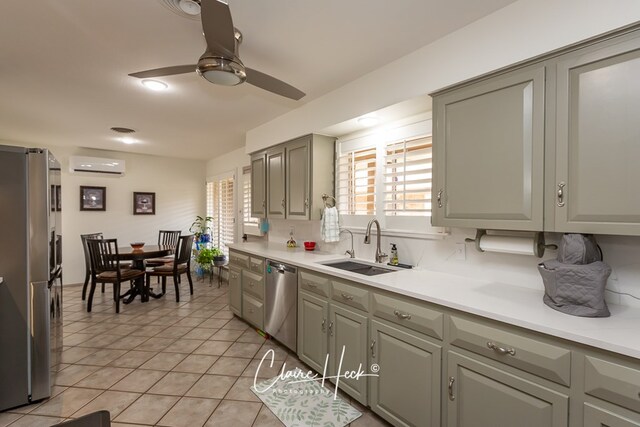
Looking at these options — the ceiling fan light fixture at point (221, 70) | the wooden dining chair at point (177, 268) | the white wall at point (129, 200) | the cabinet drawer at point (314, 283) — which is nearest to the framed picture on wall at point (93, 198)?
the white wall at point (129, 200)

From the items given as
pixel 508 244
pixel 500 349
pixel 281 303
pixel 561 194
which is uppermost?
pixel 561 194

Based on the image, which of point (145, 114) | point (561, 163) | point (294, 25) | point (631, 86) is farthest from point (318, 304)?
point (145, 114)

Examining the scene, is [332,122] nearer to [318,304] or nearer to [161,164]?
[318,304]

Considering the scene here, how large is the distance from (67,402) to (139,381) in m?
0.44

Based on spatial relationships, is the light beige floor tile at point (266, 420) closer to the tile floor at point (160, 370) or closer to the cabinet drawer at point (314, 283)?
the tile floor at point (160, 370)

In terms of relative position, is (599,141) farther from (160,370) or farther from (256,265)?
(160,370)

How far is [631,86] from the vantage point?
122 centimetres

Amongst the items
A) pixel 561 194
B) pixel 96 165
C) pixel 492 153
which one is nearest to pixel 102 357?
pixel 492 153

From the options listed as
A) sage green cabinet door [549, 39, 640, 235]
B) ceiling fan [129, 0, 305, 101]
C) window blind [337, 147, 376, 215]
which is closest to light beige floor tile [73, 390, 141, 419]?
ceiling fan [129, 0, 305, 101]

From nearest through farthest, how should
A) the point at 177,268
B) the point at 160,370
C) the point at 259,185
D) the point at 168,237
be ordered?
the point at 160,370 < the point at 259,185 < the point at 177,268 < the point at 168,237

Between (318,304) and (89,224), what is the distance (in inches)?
202

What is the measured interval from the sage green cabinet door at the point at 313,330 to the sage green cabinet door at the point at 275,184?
129 centimetres

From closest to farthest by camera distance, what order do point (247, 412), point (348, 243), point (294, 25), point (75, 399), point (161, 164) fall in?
point (294, 25) < point (247, 412) < point (75, 399) < point (348, 243) < point (161, 164)

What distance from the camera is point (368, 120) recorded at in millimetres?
2590
